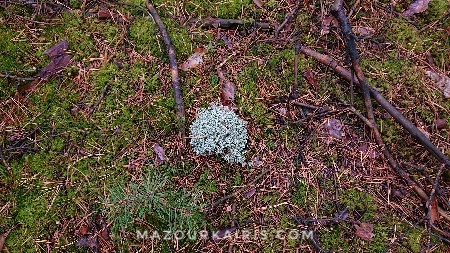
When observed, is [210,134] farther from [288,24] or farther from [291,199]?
[288,24]

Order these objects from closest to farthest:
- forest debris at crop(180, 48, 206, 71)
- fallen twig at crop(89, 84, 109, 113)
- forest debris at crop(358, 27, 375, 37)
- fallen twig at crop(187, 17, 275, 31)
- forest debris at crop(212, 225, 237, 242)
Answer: forest debris at crop(212, 225, 237, 242), fallen twig at crop(89, 84, 109, 113), forest debris at crop(180, 48, 206, 71), fallen twig at crop(187, 17, 275, 31), forest debris at crop(358, 27, 375, 37)

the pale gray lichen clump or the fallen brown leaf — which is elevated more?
the pale gray lichen clump

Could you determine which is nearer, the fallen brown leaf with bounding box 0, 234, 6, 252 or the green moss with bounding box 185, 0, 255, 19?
the fallen brown leaf with bounding box 0, 234, 6, 252

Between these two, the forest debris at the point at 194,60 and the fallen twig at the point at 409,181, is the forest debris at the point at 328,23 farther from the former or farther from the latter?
the forest debris at the point at 194,60

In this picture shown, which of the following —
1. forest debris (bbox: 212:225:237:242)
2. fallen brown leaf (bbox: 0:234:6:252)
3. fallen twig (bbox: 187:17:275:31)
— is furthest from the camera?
fallen twig (bbox: 187:17:275:31)

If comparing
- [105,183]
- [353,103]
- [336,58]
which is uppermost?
[336,58]

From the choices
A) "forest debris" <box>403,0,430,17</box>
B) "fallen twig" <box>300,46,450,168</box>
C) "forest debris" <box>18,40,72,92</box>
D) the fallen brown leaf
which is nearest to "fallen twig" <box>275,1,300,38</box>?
"fallen twig" <box>300,46,450,168</box>

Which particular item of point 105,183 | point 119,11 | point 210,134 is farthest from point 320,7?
point 105,183

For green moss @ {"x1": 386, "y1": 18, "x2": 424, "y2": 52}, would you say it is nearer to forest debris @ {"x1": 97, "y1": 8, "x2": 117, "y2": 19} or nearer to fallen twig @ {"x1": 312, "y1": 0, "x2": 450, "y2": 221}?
fallen twig @ {"x1": 312, "y1": 0, "x2": 450, "y2": 221}

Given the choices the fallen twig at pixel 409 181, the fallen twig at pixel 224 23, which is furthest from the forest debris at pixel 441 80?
the fallen twig at pixel 224 23
